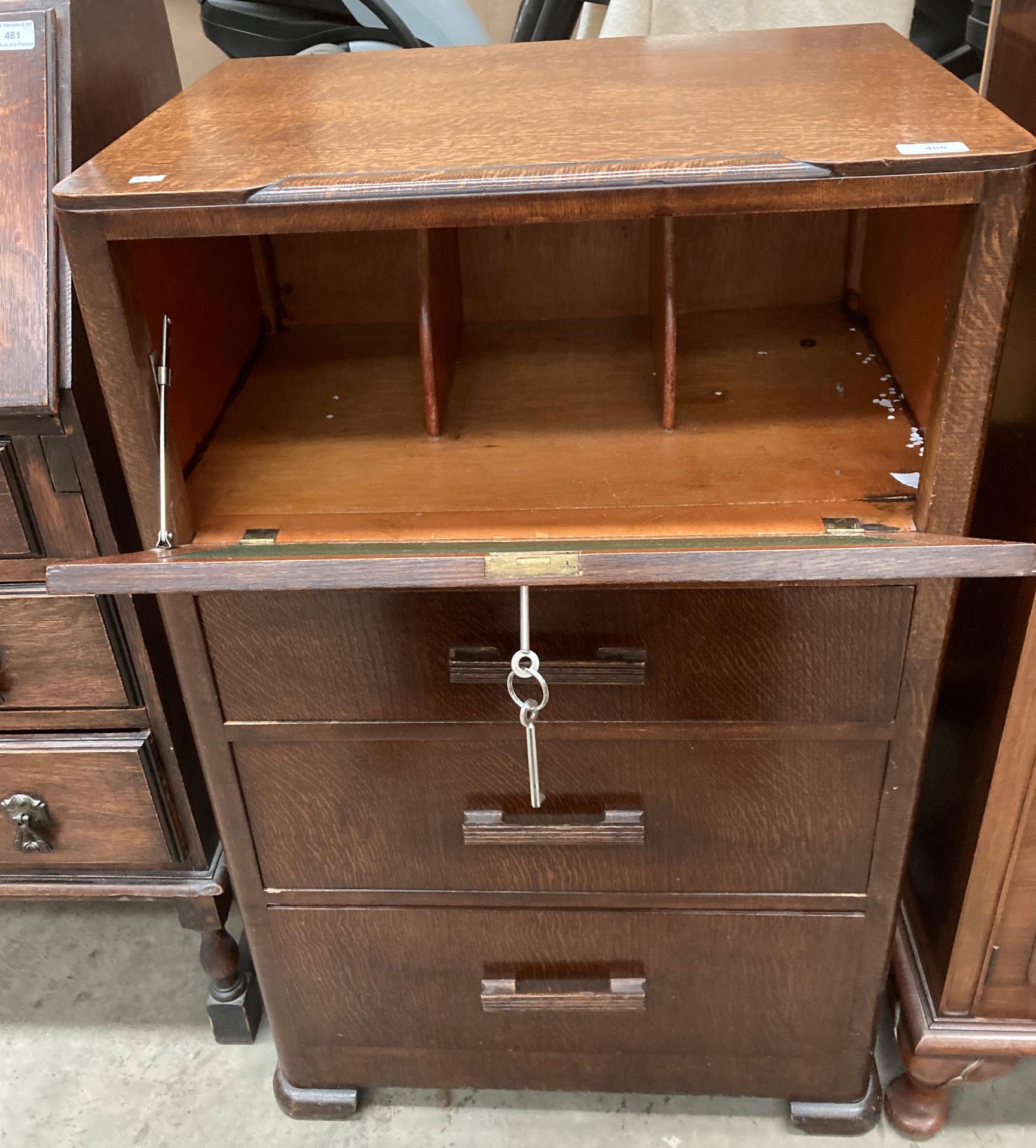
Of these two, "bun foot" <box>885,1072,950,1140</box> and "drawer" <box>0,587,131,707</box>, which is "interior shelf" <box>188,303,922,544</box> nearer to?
"drawer" <box>0,587,131,707</box>

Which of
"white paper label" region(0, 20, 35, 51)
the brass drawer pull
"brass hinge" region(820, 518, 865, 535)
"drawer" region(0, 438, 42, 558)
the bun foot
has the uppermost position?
"white paper label" region(0, 20, 35, 51)

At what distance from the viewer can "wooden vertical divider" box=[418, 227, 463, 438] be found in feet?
2.77

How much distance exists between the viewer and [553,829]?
935 millimetres

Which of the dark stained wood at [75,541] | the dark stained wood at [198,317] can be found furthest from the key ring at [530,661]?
the dark stained wood at [75,541]

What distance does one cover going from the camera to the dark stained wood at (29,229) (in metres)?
0.84

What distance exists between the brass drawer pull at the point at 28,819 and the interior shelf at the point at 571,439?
47 centimetres

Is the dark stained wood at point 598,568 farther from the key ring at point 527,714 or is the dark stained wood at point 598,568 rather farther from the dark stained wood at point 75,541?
the dark stained wood at point 75,541

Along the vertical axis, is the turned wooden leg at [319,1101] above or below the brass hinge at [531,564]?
below

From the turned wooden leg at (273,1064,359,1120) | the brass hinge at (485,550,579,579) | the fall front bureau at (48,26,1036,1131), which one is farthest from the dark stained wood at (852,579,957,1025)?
the turned wooden leg at (273,1064,359,1120)

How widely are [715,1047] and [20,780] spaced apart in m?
0.81

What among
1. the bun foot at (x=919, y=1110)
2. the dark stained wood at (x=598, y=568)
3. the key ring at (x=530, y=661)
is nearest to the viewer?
the dark stained wood at (x=598, y=568)

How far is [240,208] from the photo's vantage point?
67 centimetres

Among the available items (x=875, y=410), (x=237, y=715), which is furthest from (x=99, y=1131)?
(x=875, y=410)

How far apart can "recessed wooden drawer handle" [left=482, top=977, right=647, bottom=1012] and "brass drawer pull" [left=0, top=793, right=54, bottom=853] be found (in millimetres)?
519
